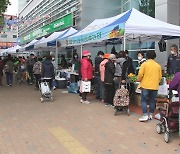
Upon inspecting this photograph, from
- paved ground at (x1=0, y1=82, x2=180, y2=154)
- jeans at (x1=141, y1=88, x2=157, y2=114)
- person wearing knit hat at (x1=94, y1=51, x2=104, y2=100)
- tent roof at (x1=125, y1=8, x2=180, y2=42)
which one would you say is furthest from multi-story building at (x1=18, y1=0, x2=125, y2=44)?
jeans at (x1=141, y1=88, x2=157, y2=114)

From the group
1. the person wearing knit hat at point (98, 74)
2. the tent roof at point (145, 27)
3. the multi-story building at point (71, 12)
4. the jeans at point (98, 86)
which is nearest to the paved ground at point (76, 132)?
the jeans at point (98, 86)

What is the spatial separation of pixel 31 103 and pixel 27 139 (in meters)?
4.21

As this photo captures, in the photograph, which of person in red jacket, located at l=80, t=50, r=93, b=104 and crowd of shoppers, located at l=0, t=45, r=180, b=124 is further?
person in red jacket, located at l=80, t=50, r=93, b=104

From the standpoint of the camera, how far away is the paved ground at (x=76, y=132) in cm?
504

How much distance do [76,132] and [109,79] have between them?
293cm

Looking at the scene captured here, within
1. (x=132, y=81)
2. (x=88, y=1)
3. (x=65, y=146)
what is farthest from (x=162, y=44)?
(x=88, y=1)

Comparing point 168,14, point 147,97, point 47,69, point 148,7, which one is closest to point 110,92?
point 147,97

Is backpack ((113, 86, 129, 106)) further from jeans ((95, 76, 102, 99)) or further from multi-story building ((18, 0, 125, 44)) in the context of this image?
multi-story building ((18, 0, 125, 44))

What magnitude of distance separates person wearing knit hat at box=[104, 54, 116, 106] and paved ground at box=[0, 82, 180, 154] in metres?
0.32

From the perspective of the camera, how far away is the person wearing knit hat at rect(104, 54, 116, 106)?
8492 mm

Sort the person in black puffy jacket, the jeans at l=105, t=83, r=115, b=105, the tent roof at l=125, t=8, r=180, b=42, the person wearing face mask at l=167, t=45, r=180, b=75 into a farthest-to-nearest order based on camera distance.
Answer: the person in black puffy jacket
the jeans at l=105, t=83, r=115, b=105
the person wearing face mask at l=167, t=45, r=180, b=75
the tent roof at l=125, t=8, r=180, b=42

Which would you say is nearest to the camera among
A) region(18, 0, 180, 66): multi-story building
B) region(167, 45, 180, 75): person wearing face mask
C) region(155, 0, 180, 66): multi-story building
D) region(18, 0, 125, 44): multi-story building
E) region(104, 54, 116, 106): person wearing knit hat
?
region(104, 54, 116, 106): person wearing knit hat

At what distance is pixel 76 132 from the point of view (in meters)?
6.06

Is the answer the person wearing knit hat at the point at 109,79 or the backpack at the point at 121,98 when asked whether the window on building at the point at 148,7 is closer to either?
the person wearing knit hat at the point at 109,79
